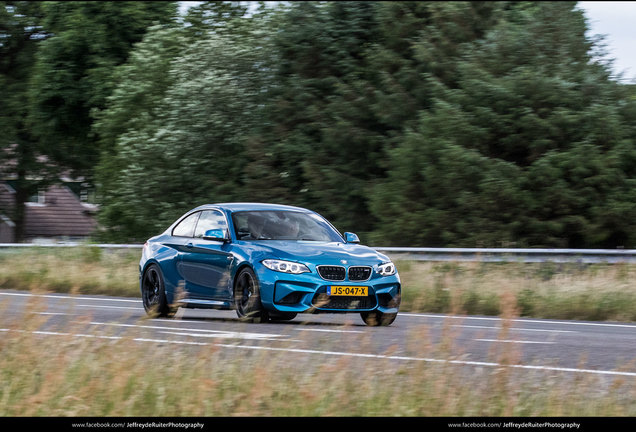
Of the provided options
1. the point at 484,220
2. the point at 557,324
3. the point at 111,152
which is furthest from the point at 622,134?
the point at 111,152

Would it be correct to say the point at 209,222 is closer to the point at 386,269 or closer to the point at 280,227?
the point at 280,227

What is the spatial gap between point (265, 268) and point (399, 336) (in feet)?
6.86

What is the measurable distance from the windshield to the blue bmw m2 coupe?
0.04ft

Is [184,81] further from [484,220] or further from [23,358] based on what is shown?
[23,358]

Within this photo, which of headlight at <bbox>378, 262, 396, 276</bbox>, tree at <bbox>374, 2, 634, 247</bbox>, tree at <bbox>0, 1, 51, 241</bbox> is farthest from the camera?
tree at <bbox>0, 1, 51, 241</bbox>

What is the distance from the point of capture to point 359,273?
14.5 metres

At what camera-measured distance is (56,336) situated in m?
10.7

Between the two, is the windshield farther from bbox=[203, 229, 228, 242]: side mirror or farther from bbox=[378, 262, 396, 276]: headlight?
bbox=[378, 262, 396, 276]: headlight

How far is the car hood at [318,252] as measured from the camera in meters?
14.4

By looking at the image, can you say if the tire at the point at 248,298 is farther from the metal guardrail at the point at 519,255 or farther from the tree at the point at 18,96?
the tree at the point at 18,96

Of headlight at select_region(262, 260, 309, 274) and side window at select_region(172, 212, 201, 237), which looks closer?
headlight at select_region(262, 260, 309, 274)

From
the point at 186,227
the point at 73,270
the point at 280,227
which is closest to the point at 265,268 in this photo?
the point at 280,227

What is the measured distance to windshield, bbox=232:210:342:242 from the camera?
15547 mm

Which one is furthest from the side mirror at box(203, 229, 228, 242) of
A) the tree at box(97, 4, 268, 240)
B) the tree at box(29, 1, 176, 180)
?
the tree at box(29, 1, 176, 180)
